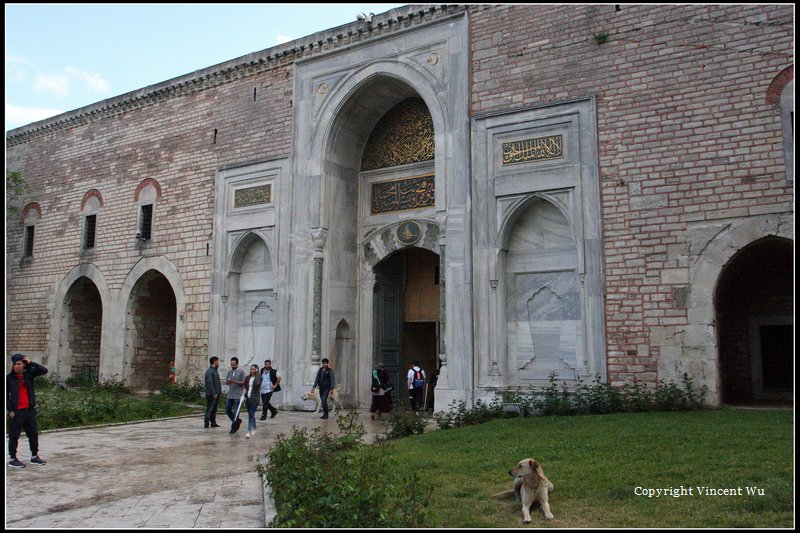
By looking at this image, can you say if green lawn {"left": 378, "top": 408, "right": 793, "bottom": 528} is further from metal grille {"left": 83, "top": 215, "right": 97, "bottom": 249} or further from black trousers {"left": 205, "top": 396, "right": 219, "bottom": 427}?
metal grille {"left": 83, "top": 215, "right": 97, "bottom": 249}

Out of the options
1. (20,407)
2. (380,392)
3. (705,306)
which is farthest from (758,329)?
(20,407)

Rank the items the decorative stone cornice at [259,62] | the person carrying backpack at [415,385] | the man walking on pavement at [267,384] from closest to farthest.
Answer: the man walking on pavement at [267,384] → the person carrying backpack at [415,385] → the decorative stone cornice at [259,62]

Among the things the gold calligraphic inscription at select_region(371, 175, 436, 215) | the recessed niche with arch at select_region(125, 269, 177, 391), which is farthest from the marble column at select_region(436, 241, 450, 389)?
the recessed niche with arch at select_region(125, 269, 177, 391)

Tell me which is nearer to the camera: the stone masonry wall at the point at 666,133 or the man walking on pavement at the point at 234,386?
the stone masonry wall at the point at 666,133

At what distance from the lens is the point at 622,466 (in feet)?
20.4

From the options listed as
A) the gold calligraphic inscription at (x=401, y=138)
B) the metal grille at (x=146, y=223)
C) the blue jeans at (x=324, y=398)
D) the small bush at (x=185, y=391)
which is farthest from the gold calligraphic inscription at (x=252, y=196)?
the blue jeans at (x=324, y=398)

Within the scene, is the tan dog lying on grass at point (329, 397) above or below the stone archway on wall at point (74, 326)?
below

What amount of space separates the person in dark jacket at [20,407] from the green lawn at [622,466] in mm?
4057

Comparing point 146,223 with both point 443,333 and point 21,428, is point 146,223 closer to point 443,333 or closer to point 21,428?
point 443,333

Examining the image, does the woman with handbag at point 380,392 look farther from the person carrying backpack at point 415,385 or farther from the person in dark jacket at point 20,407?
the person in dark jacket at point 20,407

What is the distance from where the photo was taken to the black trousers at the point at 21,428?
24.1 ft

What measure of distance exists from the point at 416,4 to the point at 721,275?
26.4 feet

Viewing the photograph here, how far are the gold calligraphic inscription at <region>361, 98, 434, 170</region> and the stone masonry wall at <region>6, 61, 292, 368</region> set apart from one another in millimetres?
2021

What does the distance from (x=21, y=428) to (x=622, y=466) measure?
6343 millimetres
